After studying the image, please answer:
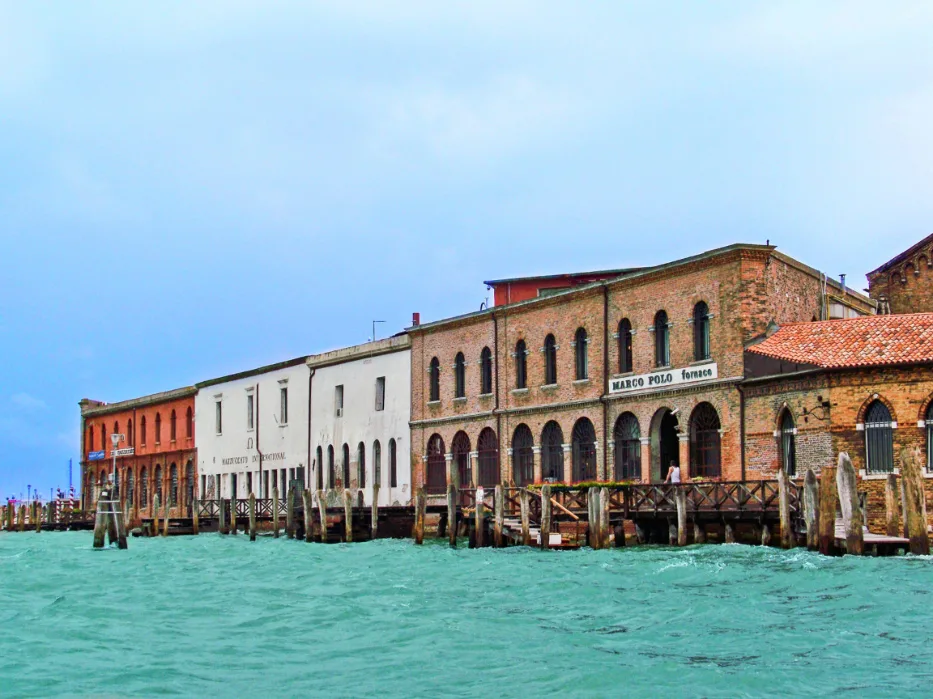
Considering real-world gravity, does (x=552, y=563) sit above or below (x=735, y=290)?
below

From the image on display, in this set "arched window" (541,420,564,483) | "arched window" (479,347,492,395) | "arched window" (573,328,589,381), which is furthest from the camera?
"arched window" (479,347,492,395)

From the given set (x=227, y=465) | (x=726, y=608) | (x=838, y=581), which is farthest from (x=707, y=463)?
(x=227, y=465)

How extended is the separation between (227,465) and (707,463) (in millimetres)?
28949

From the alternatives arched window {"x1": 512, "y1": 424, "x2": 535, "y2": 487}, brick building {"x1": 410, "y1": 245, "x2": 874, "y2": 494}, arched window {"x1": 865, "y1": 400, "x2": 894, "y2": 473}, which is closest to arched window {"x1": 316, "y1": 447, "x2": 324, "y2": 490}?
brick building {"x1": 410, "y1": 245, "x2": 874, "y2": 494}

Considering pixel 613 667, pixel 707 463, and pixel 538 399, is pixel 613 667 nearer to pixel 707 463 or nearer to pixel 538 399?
pixel 707 463

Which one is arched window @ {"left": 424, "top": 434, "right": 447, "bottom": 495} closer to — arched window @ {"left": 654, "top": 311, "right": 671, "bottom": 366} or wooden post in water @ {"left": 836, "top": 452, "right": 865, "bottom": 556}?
arched window @ {"left": 654, "top": 311, "right": 671, "bottom": 366}

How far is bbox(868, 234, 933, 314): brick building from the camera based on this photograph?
43.8 meters

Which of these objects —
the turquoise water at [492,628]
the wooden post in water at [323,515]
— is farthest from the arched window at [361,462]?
the turquoise water at [492,628]

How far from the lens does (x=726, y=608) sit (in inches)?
709

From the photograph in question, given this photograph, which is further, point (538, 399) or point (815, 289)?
point (538, 399)

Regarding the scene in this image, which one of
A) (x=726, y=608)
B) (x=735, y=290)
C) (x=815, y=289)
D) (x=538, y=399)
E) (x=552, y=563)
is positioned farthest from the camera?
(x=538, y=399)

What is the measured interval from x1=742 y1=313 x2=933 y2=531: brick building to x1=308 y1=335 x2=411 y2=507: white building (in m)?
16.8

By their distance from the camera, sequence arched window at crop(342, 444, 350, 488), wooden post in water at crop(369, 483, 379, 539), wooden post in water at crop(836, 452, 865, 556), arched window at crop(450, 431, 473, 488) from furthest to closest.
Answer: arched window at crop(342, 444, 350, 488) → arched window at crop(450, 431, 473, 488) → wooden post in water at crop(369, 483, 379, 539) → wooden post in water at crop(836, 452, 865, 556)

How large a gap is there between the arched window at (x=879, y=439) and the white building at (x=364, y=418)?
19.5m
